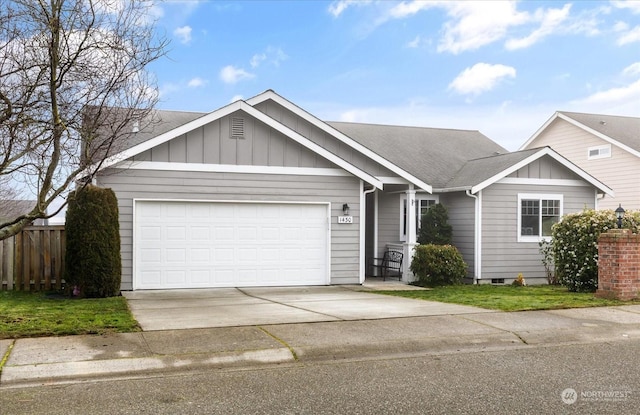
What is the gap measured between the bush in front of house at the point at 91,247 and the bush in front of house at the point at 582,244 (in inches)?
400

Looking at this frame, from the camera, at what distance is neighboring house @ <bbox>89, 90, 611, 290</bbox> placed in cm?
1395

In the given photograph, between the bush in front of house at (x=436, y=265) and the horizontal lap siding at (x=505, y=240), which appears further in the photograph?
the horizontal lap siding at (x=505, y=240)

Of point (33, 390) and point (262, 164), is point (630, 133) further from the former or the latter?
point (33, 390)

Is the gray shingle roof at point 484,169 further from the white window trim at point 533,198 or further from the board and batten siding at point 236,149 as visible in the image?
the board and batten siding at point 236,149

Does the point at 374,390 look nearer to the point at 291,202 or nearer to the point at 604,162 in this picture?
the point at 291,202

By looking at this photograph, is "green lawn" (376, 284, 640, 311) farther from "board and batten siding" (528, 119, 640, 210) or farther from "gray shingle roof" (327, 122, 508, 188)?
"board and batten siding" (528, 119, 640, 210)

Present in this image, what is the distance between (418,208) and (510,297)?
578 cm

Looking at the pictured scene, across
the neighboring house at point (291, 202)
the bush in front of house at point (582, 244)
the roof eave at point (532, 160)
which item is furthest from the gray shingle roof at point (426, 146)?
the bush in front of house at point (582, 244)

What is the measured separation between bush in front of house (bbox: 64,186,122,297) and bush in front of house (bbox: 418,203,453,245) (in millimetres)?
8626

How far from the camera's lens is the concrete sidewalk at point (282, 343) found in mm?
6832

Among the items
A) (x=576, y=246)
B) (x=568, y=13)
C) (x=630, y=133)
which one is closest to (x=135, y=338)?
(x=576, y=246)

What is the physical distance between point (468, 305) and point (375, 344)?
4259 millimetres

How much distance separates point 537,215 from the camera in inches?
704

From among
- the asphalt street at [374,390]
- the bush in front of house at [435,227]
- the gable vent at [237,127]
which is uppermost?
the gable vent at [237,127]
